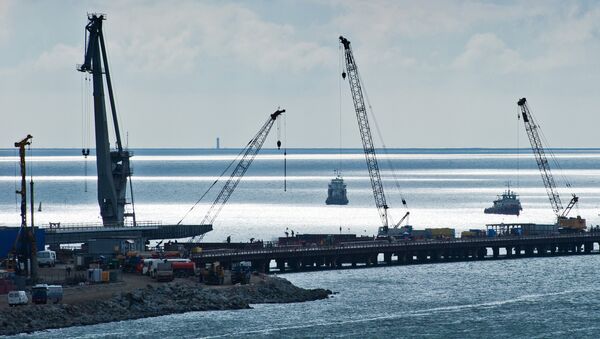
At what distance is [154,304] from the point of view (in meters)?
124

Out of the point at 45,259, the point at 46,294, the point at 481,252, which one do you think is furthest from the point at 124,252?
the point at 481,252

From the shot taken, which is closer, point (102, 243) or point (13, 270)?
point (13, 270)

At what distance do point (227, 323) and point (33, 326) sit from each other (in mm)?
15532

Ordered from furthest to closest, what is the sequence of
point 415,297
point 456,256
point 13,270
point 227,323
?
point 456,256
point 415,297
point 13,270
point 227,323

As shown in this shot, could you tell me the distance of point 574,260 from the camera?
194 m

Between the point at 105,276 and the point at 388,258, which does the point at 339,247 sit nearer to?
the point at 388,258

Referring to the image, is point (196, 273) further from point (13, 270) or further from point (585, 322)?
point (585, 322)

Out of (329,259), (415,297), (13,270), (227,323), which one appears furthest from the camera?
(329,259)

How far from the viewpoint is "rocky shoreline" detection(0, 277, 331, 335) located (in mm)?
113250

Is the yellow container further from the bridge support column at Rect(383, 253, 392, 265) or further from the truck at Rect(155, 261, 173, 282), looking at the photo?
the bridge support column at Rect(383, 253, 392, 265)

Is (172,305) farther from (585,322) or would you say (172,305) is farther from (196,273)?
(585,322)

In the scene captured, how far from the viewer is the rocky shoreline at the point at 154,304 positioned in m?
113

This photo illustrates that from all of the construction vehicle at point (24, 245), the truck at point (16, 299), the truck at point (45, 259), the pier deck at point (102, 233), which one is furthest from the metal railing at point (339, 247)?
the truck at point (16, 299)


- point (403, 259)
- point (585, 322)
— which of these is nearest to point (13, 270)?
point (585, 322)
